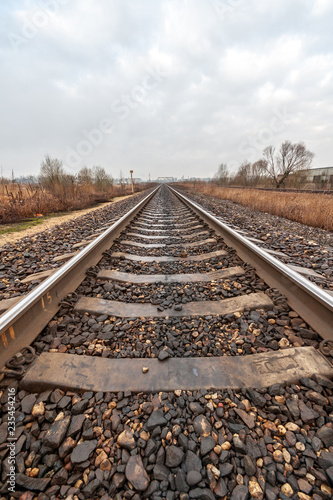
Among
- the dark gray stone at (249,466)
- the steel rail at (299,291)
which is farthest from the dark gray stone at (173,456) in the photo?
the steel rail at (299,291)

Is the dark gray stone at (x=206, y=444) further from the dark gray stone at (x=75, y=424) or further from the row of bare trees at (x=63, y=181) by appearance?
the row of bare trees at (x=63, y=181)

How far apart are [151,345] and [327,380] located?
1.05 metres

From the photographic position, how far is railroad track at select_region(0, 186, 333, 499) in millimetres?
1188

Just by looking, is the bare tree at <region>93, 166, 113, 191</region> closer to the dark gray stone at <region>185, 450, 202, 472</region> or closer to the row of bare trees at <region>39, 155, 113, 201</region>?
the row of bare trees at <region>39, 155, 113, 201</region>

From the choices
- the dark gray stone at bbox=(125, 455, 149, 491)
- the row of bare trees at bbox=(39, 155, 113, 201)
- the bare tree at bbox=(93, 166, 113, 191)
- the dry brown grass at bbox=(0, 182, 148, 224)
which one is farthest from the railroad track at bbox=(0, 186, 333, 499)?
the bare tree at bbox=(93, 166, 113, 191)

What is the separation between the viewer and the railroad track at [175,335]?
1188mm

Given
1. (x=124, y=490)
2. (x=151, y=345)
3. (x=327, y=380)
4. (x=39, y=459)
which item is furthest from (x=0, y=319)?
(x=327, y=380)

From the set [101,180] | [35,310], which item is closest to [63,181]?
[101,180]

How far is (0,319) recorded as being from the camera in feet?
4.57

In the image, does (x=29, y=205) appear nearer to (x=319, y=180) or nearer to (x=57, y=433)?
(x=57, y=433)

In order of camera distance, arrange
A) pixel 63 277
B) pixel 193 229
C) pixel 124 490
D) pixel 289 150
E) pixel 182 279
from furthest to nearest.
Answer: pixel 289 150 < pixel 193 229 < pixel 182 279 < pixel 63 277 < pixel 124 490

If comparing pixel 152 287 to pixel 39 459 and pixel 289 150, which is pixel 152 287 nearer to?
pixel 39 459

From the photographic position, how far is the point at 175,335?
1.62 metres

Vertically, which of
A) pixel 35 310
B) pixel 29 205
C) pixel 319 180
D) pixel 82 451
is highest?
pixel 319 180
